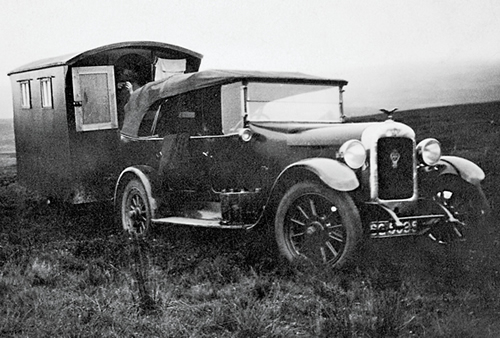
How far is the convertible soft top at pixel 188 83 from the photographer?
418 cm

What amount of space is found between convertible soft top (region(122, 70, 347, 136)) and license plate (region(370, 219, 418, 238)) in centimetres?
129

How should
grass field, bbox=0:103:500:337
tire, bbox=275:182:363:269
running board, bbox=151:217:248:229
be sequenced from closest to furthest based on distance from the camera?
grass field, bbox=0:103:500:337, tire, bbox=275:182:363:269, running board, bbox=151:217:248:229

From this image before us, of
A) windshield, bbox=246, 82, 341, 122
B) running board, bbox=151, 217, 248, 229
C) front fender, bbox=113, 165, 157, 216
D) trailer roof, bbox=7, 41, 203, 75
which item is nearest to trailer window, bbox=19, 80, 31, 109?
trailer roof, bbox=7, 41, 203, 75

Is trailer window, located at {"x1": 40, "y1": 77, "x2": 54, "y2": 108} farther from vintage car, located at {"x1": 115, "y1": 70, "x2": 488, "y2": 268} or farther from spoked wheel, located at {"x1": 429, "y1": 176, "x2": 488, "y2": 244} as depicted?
spoked wheel, located at {"x1": 429, "y1": 176, "x2": 488, "y2": 244}

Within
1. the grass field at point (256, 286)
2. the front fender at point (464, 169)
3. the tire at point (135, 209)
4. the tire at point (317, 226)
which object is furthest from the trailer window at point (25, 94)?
the front fender at point (464, 169)

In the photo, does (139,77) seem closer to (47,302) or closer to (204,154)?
(204,154)

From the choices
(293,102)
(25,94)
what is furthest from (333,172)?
(25,94)

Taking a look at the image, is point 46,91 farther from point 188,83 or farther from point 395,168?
point 395,168

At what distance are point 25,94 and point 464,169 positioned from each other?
4.24 metres

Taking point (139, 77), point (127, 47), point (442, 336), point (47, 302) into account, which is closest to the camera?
point (442, 336)

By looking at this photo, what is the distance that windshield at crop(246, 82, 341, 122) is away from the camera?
4.21 m

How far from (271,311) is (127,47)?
10.7 ft

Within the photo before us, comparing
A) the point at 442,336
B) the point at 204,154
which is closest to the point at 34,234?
the point at 204,154

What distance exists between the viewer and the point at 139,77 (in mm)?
5617
